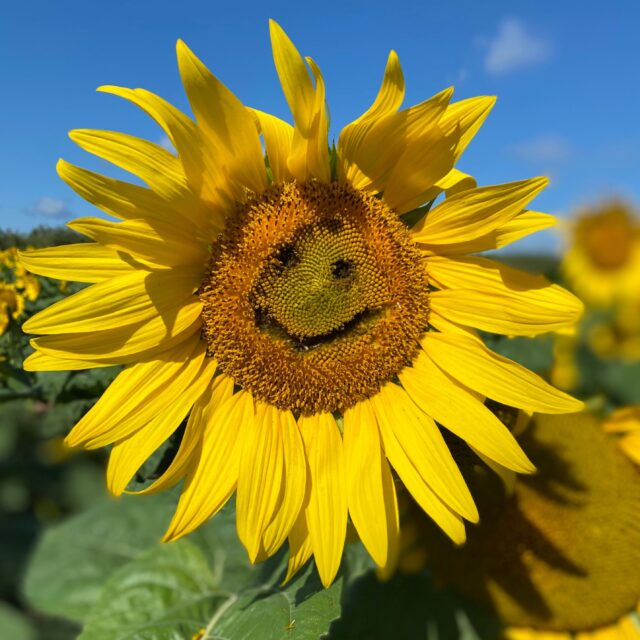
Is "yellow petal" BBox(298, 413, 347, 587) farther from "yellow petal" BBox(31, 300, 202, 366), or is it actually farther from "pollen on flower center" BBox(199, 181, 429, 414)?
"yellow petal" BBox(31, 300, 202, 366)

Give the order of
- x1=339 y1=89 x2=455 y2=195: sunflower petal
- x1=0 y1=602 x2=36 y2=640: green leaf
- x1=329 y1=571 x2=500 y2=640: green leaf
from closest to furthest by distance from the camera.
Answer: x1=339 y1=89 x2=455 y2=195: sunflower petal → x1=329 y1=571 x2=500 y2=640: green leaf → x1=0 y1=602 x2=36 y2=640: green leaf

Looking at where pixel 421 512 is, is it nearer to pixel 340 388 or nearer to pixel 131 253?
pixel 340 388

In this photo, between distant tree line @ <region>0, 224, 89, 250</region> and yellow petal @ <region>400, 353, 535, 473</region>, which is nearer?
yellow petal @ <region>400, 353, 535, 473</region>

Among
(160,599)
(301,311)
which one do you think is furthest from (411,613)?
(301,311)

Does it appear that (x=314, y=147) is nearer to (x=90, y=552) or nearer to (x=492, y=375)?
(x=492, y=375)

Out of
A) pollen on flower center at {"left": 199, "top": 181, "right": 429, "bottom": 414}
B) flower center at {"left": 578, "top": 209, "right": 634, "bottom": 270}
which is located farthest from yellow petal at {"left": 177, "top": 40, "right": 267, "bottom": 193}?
flower center at {"left": 578, "top": 209, "right": 634, "bottom": 270}
